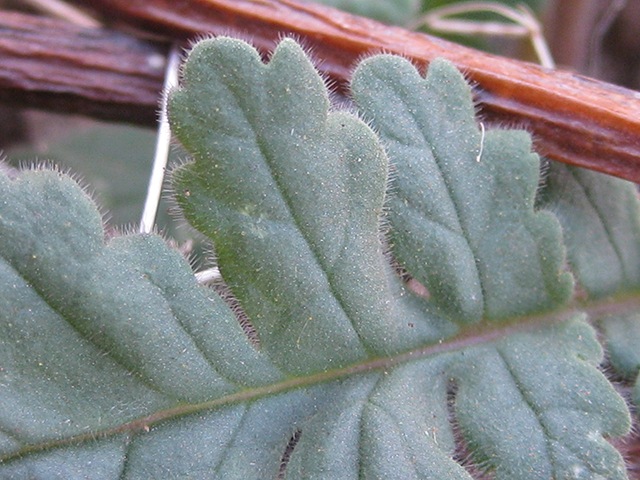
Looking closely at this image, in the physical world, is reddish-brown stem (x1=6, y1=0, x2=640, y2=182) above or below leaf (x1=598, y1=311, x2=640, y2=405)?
above

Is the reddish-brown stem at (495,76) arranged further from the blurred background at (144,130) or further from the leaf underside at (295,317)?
the blurred background at (144,130)

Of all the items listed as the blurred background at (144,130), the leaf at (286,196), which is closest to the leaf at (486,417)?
the leaf at (286,196)

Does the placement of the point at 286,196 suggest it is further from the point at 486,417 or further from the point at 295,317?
the point at 486,417

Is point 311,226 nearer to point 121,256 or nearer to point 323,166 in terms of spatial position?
point 323,166

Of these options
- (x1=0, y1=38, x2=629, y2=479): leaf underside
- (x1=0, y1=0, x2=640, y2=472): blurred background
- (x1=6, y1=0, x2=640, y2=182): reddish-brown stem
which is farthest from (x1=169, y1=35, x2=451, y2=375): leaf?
(x1=0, y1=0, x2=640, y2=472): blurred background

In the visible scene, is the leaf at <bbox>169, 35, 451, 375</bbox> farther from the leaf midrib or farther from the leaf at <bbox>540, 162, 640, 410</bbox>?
the leaf at <bbox>540, 162, 640, 410</bbox>

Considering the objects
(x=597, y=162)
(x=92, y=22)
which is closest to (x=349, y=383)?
(x=597, y=162)

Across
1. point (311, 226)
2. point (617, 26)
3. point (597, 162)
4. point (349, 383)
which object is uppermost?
point (617, 26)

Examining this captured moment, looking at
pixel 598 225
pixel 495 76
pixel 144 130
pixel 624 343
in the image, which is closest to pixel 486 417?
pixel 624 343
